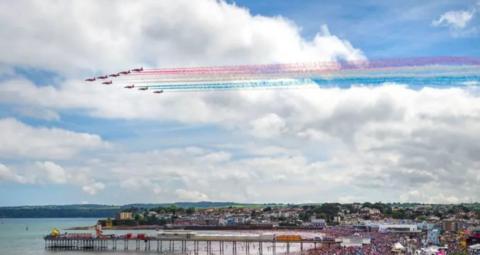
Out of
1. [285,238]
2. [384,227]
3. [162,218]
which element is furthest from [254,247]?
[162,218]

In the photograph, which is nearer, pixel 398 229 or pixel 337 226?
pixel 398 229

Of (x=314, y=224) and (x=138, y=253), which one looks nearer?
(x=138, y=253)

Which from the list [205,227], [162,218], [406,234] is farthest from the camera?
[162,218]

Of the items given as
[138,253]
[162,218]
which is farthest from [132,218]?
[138,253]

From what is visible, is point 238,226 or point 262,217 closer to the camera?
point 238,226

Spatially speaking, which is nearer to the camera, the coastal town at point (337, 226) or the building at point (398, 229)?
the coastal town at point (337, 226)

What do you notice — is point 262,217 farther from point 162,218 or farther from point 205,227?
point 205,227

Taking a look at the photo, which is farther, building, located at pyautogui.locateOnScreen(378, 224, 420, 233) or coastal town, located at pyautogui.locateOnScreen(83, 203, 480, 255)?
building, located at pyautogui.locateOnScreen(378, 224, 420, 233)

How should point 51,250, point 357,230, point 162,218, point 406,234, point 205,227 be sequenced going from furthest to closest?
1. point 162,218
2. point 205,227
3. point 357,230
4. point 406,234
5. point 51,250

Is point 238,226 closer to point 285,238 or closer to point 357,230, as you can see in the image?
point 357,230
